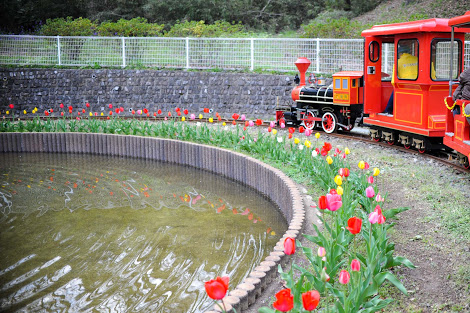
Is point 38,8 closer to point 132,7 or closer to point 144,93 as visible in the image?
point 132,7

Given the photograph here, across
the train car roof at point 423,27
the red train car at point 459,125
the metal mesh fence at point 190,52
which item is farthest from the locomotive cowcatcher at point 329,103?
the red train car at point 459,125

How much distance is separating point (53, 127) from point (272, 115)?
5889 mm

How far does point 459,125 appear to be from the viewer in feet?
26.1

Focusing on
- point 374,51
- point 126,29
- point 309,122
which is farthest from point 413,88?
point 126,29

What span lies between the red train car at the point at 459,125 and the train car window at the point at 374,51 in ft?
9.23

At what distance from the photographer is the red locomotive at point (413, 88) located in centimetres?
877

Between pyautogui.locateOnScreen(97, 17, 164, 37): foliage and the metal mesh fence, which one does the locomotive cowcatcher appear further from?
pyautogui.locateOnScreen(97, 17, 164, 37): foliage

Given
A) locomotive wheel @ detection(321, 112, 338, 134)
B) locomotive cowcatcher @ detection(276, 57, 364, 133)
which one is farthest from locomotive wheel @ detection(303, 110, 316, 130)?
locomotive wheel @ detection(321, 112, 338, 134)

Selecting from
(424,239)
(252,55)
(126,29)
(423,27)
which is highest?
(126,29)

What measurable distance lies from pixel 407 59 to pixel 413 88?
0.59 m

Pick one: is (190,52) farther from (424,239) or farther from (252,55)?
(424,239)

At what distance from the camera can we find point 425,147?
9695 millimetres

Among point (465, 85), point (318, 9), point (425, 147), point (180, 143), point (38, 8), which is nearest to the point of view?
point (465, 85)

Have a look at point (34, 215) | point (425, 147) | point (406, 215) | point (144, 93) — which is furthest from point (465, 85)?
point (144, 93)
